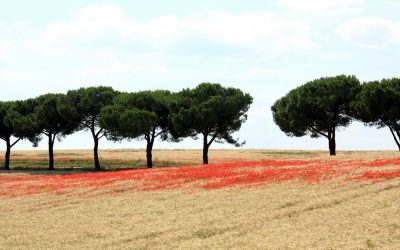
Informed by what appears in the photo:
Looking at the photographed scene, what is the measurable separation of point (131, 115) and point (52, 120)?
77.9ft

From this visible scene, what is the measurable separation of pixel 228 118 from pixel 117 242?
254 ft

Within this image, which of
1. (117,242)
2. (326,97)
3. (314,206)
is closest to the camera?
(117,242)

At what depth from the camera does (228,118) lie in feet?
344

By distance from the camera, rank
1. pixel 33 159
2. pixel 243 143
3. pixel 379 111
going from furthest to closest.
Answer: pixel 33 159
pixel 243 143
pixel 379 111

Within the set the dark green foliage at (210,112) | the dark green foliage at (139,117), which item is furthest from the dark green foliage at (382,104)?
the dark green foliage at (139,117)

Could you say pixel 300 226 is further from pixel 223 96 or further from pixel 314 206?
pixel 223 96

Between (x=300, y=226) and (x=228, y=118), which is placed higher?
(x=228, y=118)

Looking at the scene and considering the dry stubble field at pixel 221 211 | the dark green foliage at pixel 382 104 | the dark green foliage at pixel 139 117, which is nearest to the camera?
the dry stubble field at pixel 221 211

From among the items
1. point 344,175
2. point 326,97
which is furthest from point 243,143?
point 344,175

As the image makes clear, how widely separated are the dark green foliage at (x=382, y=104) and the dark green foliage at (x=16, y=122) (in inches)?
2650

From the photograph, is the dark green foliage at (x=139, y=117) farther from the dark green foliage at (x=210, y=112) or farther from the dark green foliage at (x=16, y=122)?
the dark green foliage at (x=16, y=122)

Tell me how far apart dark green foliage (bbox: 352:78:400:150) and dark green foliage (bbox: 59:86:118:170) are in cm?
5082

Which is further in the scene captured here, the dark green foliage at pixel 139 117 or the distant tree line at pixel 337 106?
the dark green foliage at pixel 139 117

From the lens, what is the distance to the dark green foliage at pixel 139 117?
336ft
